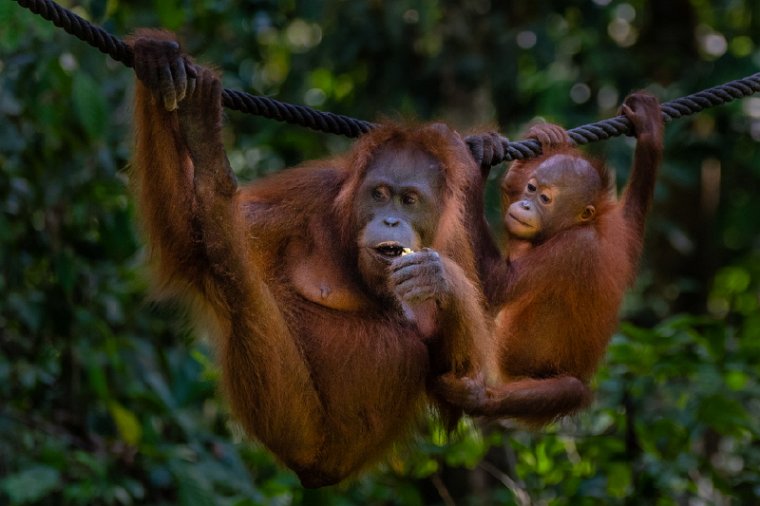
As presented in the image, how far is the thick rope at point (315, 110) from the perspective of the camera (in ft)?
9.62

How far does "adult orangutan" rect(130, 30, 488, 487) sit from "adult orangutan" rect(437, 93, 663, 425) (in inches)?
20.4

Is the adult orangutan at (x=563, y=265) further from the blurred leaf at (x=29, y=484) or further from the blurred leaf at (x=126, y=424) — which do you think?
the blurred leaf at (x=29, y=484)

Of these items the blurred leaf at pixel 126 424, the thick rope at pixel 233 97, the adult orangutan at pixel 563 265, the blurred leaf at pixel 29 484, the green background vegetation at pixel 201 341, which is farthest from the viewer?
the blurred leaf at pixel 126 424

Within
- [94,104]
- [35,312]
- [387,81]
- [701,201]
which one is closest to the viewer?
[94,104]

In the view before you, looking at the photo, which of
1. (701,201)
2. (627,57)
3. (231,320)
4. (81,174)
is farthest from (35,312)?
(701,201)

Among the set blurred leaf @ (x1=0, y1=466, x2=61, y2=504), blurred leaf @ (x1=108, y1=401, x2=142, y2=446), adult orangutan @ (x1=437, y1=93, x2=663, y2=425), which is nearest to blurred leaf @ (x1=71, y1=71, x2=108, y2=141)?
blurred leaf @ (x1=108, y1=401, x2=142, y2=446)

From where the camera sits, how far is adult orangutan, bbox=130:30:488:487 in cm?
292

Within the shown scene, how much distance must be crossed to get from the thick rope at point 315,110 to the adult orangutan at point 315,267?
103mm

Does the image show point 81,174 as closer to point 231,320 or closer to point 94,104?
point 94,104

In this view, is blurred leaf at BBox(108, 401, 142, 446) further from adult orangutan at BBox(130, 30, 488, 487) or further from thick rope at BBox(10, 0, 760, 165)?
thick rope at BBox(10, 0, 760, 165)

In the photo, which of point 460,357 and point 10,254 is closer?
point 460,357

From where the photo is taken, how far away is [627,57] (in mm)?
6590

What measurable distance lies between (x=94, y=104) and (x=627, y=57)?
3.77m

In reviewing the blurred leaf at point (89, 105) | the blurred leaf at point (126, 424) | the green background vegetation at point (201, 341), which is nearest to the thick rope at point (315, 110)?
the green background vegetation at point (201, 341)
